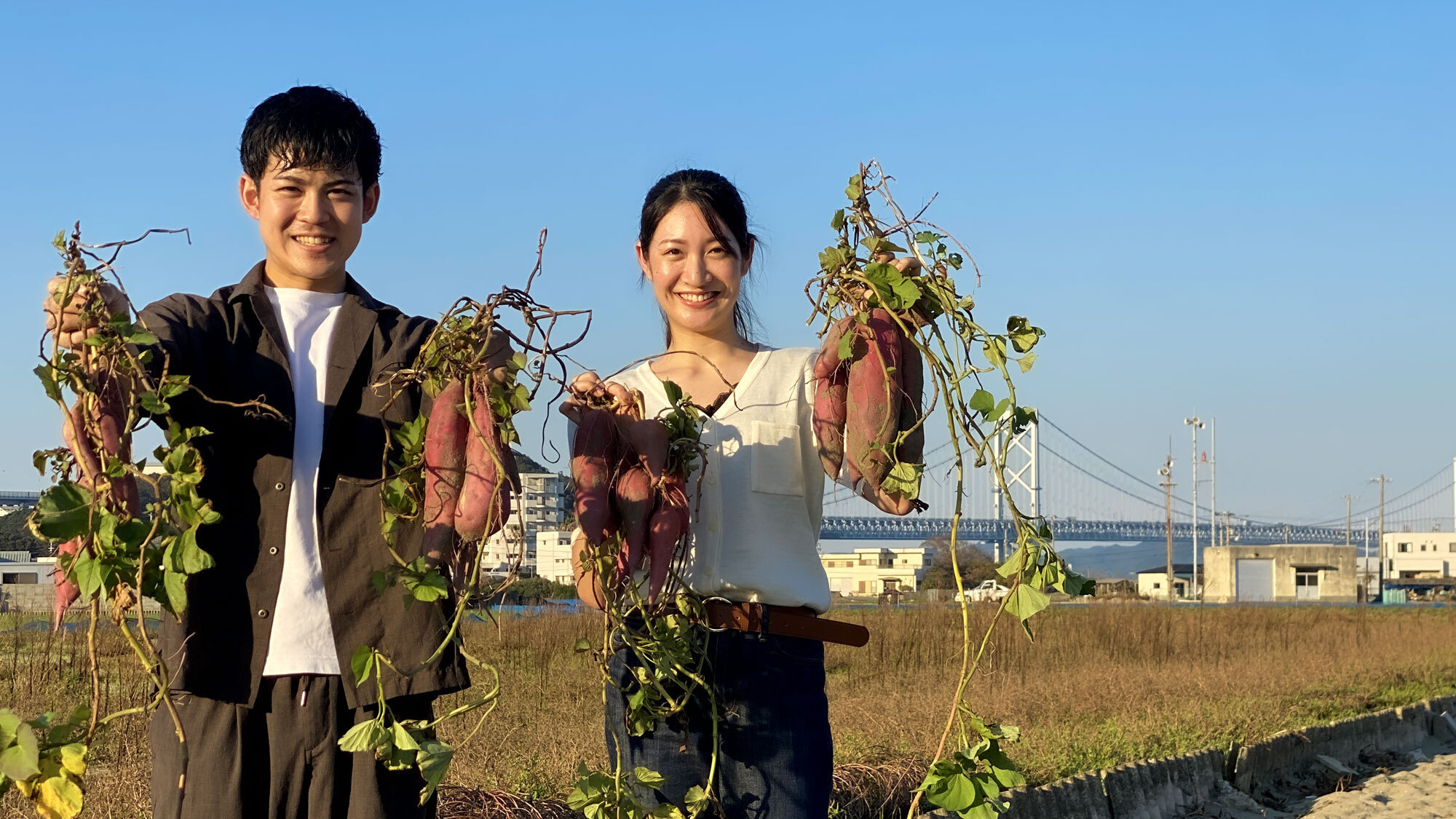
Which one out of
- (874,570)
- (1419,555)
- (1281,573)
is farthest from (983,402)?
(1419,555)

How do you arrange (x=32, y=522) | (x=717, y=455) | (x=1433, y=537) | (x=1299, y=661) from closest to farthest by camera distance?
(x=32, y=522) < (x=717, y=455) < (x=1299, y=661) < (x=1433, y=537)

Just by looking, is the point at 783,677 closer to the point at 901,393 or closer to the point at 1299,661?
the point at 901,393

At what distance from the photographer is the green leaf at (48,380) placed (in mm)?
1441

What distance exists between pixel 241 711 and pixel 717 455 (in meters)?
0.80

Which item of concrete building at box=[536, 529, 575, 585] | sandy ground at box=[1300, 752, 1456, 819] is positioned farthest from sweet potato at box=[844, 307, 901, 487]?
sandy ground at box=[1300, 752, 1456, 819]

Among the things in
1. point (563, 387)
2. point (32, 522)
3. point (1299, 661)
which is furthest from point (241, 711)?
point (1299, 661)

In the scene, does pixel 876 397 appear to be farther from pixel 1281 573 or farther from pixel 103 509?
pixel 1281 573

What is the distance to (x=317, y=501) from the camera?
1757 mm

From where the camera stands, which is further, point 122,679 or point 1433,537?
point 1433,537

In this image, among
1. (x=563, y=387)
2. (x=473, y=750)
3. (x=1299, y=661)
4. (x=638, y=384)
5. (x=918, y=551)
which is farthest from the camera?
(x=918, y=551)

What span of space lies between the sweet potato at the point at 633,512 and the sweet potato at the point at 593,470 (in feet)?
0.10

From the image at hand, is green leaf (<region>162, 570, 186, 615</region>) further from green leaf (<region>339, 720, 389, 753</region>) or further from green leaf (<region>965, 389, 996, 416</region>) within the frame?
green leaf (<region>965, 389, 996, 416</region>)

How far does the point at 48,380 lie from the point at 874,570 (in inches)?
2082

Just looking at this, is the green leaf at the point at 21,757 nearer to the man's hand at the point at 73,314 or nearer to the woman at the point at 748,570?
the man's hand at the point at 73,314
